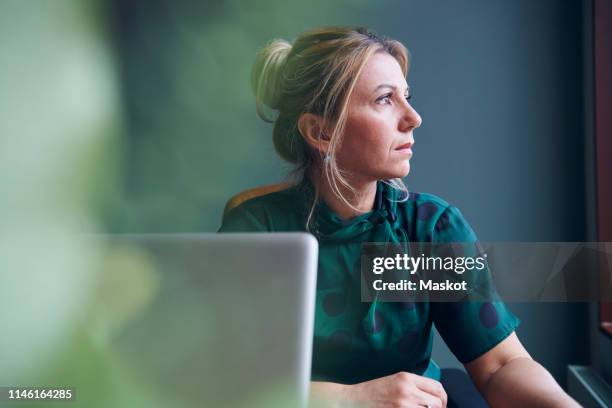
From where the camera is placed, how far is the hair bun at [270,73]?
2.83ft

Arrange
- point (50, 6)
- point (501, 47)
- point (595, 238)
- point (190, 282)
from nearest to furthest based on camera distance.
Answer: point (190, 282)
point (595, 238)
point (501, 47)
point (50, 6)

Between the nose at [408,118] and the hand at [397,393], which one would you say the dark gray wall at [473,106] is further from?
the hand at [397,393]

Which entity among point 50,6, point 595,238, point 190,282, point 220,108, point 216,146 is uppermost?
point 50,6

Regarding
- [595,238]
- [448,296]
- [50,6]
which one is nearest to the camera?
[448,296]

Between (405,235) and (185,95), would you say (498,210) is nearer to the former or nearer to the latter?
(405,235)

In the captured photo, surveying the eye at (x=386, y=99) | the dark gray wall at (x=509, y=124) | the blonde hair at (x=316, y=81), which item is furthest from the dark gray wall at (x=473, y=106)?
the eye at (x=386, y=99)

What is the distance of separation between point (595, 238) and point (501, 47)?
49 centimetres

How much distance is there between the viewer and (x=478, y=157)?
49.4 inches

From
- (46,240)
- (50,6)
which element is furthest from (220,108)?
(46,240)

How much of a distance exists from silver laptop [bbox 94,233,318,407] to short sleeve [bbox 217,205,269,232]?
42cm

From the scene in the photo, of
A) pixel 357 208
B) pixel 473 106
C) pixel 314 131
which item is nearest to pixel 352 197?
pixel 357 208

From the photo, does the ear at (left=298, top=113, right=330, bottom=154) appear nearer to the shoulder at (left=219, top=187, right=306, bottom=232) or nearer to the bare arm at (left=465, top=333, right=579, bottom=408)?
the shoulder at (left=219, top=187, right=306, bottom=232)

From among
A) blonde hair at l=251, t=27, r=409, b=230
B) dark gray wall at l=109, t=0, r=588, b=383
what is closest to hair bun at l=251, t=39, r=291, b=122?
blonde hair at l=251, t=27, r=409, b=230

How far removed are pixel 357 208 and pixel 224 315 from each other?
47cm
